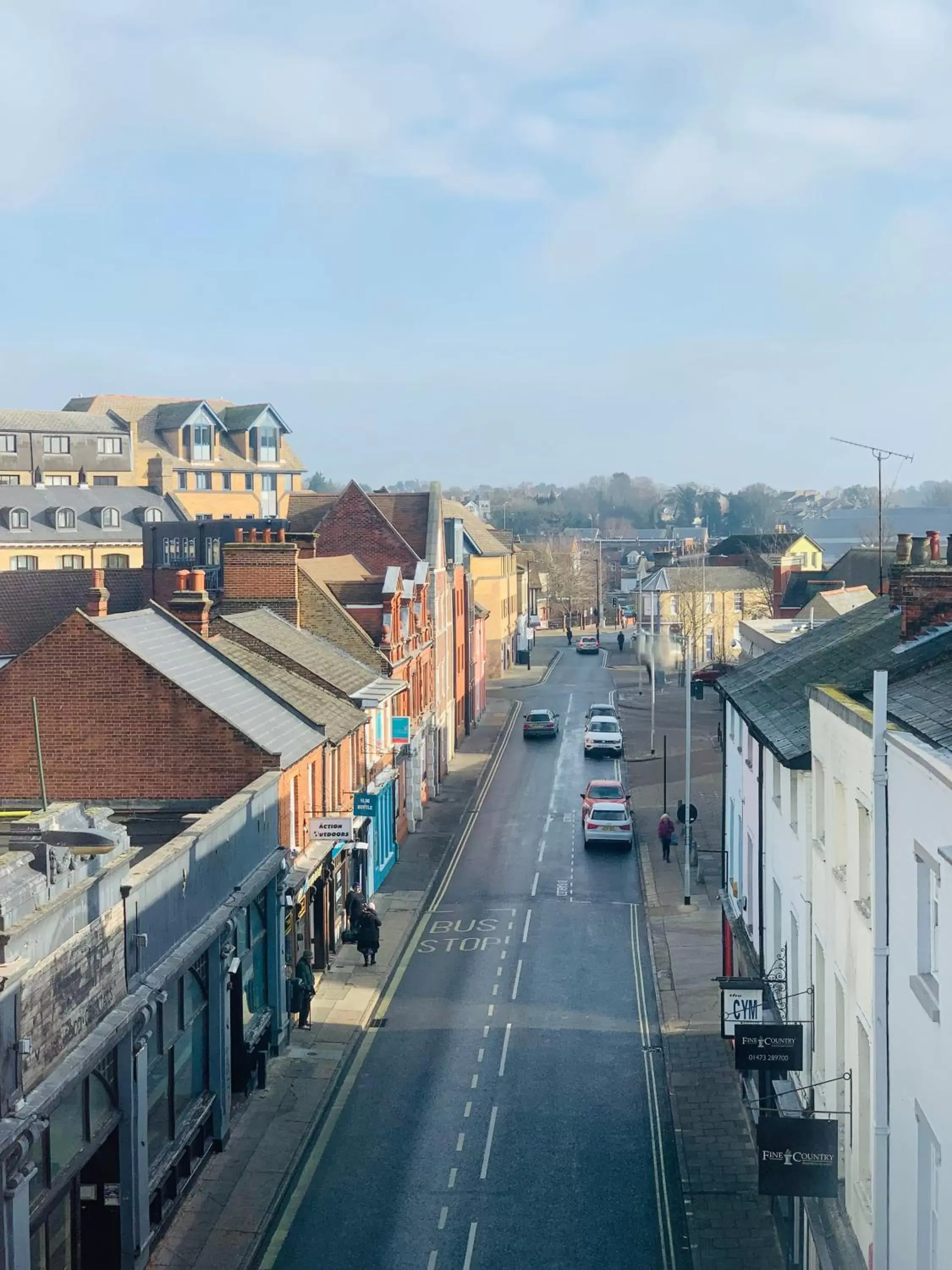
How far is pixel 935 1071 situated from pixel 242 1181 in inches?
505

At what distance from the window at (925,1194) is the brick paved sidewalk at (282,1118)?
31.7ft

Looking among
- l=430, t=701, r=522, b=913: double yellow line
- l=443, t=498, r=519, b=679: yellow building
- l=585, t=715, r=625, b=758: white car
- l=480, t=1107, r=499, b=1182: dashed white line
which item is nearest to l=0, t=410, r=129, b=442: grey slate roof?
l=443, t=498, r=519, b=679: yellow building

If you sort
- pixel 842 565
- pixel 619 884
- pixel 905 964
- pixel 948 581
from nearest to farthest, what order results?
pixel 905 964 < pixel 948 581 < pixel 619 884 < pixel 842 565

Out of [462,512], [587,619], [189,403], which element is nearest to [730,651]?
[462,512]

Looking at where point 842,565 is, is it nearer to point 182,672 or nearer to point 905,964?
point 182,672

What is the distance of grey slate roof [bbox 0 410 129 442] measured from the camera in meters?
97.8

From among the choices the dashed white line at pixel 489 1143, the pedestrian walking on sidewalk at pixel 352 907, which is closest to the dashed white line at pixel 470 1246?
the dashed white line at pixel 489 1143

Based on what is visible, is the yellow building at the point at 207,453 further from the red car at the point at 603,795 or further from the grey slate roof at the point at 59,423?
the red car at the point at 603,795

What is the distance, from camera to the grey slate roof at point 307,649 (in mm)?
35625

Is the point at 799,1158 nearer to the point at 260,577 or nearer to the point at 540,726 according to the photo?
the point at 260,577

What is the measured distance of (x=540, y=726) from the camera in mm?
68375

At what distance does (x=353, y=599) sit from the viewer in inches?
1779

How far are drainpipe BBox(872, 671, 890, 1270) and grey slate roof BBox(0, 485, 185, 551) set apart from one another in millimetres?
74535

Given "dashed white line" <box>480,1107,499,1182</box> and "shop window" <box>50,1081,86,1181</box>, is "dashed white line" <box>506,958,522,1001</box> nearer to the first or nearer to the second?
"dashed white line" <box>480,1107,499,1182</box>
